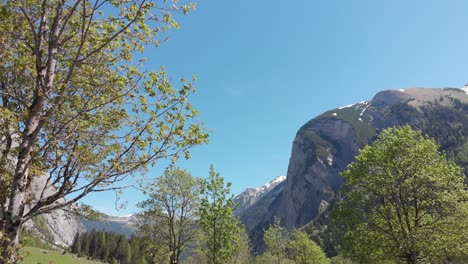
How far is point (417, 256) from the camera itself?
27375 mm

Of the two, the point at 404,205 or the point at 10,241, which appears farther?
the point at 404,205

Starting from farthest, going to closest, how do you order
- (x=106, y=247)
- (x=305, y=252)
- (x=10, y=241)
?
(x=106, y=247), (x=305, y=252), (x=10, y=241)

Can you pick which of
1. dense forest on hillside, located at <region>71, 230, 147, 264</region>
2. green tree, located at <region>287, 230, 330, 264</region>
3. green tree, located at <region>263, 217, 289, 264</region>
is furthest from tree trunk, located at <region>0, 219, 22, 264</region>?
dense forest on hillside, located at <region>71, 230, 147, 264</region>

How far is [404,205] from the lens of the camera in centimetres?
2895

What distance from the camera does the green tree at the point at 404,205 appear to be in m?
26.6

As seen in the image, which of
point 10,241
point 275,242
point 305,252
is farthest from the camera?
point 275,242

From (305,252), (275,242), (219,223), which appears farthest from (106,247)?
(219,223)

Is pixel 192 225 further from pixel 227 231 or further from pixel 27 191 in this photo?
pixel 27 191

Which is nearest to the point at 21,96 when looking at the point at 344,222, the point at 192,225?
the point at 344,222

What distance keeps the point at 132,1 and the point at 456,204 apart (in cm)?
2823

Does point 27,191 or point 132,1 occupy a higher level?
point 132,1

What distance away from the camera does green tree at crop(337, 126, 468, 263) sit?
26578 mm

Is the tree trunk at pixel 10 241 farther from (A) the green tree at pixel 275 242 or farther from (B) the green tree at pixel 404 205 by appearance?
(A) the green tree at pixel 275 242

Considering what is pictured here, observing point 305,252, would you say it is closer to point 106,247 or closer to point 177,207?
point 177,207
